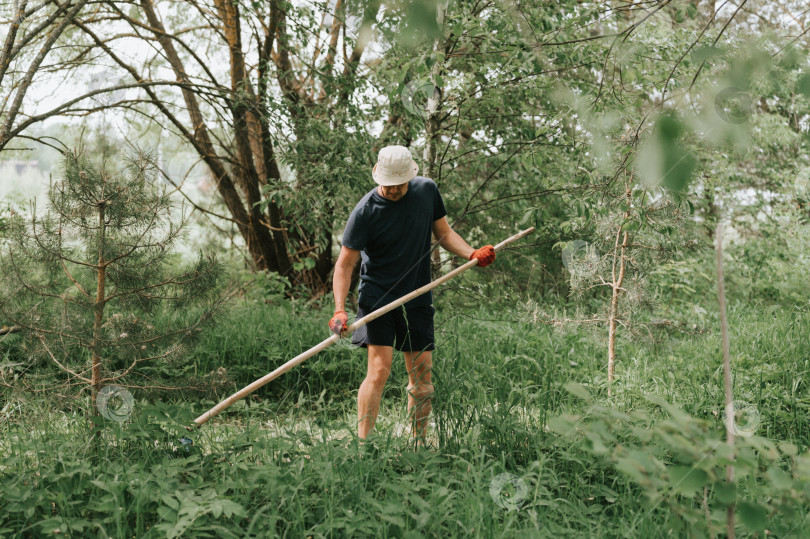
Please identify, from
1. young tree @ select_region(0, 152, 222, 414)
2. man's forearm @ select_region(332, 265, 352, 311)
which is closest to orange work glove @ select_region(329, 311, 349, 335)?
man's forearm @ select_region(332, 265, 352, 311)

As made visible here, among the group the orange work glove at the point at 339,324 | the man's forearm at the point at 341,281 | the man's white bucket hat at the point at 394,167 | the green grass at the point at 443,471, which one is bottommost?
the green grass at the point at 443,471

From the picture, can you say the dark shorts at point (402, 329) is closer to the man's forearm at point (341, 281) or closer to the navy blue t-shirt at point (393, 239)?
the navy blue t-shirt at point (393, 239)

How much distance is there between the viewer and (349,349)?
5.63 meters

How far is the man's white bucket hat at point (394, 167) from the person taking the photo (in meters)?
3.52

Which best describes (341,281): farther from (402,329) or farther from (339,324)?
(402,329)

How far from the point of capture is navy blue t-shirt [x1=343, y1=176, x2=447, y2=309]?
375 cm

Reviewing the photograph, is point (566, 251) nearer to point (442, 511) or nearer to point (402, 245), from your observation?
point (402, 245)

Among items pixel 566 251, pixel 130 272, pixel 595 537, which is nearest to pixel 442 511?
pixel 595 537

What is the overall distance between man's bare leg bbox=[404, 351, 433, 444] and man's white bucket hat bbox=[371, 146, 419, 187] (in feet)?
3.46

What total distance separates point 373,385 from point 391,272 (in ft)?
2.30

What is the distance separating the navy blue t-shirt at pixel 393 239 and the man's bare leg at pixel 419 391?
35cm

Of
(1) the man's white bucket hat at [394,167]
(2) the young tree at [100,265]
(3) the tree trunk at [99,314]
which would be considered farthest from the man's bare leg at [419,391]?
(3) the tree trunk at [99,314]

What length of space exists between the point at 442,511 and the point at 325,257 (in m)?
6.47

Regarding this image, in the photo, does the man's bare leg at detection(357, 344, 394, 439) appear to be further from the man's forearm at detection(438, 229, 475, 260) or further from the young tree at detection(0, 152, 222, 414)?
the young tree at detection(0, 152, 222, 414)
